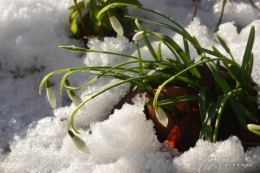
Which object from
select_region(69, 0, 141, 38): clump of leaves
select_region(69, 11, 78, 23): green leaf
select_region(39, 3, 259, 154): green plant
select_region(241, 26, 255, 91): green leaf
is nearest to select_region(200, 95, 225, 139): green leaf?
select_region(39, 3, 259, 154): green plant

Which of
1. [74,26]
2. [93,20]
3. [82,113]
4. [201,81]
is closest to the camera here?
[201,81]

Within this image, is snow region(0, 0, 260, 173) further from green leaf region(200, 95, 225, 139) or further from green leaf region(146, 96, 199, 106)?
green leaf region(146, 96, 199, 106)

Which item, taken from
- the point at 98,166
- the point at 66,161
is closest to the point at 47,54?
the point at 66,161

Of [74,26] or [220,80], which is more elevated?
[220,80]

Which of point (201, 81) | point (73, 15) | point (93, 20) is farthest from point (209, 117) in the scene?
point (73, 15)

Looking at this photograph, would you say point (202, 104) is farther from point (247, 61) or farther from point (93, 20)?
point (93, 20)

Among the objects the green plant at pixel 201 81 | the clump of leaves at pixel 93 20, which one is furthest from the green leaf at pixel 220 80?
the clump of leaves at pixel 93 20

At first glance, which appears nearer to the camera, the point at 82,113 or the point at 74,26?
the point at 82,113
